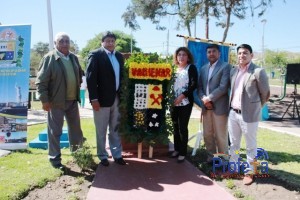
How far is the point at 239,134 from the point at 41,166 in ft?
9.90

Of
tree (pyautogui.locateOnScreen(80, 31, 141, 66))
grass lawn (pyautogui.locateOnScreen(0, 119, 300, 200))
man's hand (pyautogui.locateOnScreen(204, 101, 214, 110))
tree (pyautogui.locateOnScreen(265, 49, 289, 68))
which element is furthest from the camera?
tree (pyautogui.locateOnScreen(265, 49, 289, 68))

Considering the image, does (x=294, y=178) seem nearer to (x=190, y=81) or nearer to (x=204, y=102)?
(x=204, y=102)

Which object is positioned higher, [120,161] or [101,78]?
[101,78]

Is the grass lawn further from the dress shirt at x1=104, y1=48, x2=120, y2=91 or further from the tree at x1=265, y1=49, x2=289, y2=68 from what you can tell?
the tree at x1=265, y1=49, x2=289, y2=68

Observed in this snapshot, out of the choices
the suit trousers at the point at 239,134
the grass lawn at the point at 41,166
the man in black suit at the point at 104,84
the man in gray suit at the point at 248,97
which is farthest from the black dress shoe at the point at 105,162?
the man in gray suit at the point at 248,97

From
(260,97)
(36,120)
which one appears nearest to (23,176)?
(260,97)

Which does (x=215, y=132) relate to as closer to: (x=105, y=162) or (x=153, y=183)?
(x=153, y=183)

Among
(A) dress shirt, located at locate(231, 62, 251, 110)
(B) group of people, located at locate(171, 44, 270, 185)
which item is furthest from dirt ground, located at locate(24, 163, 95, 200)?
(A) dress shirt, located at locate(231, 62, 251, 110)

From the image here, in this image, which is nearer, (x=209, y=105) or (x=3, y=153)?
(x=209, y=105)

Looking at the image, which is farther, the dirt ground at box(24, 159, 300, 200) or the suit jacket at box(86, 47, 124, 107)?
the suit jacket at box(86, 47, 124, 107)

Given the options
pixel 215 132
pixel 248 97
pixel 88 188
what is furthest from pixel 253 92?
pixel 88 188

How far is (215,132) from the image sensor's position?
5.26 metres

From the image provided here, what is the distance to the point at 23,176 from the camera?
4711mm

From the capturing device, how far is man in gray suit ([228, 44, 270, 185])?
4410 mm
